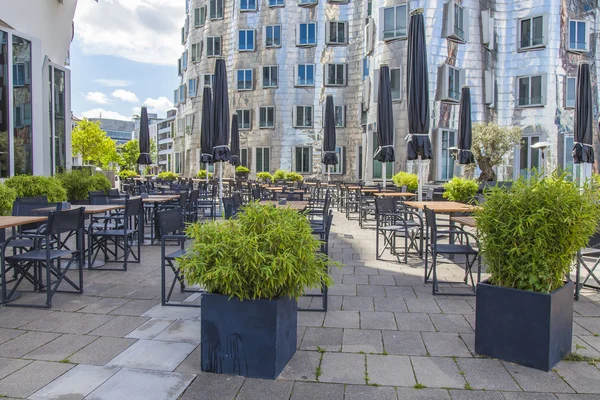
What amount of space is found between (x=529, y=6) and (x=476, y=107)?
17.8 ft

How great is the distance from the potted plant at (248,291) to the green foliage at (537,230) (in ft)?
4.63

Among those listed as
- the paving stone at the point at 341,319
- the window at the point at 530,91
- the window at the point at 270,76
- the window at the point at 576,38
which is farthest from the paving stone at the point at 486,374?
the window at the point at 270,76

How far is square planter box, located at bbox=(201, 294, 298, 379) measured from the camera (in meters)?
3.16

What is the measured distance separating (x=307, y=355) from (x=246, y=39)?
27936 millimetres

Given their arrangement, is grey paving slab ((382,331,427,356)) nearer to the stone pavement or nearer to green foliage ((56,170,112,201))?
the stone pavement

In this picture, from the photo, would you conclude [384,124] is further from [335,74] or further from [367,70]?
[335,74]

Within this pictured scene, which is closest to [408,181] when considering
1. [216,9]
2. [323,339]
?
[323,339]

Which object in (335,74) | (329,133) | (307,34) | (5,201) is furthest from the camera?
(307,34)

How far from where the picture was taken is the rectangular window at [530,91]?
2208 centimetres

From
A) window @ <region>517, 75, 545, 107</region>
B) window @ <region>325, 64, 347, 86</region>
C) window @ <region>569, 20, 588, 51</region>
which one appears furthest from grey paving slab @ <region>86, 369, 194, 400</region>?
window @ <region>325, 64, 347, 86</region>

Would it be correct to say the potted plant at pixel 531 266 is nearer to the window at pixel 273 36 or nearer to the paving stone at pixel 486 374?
the paving stone at pixel 486 374

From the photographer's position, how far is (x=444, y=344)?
382cm

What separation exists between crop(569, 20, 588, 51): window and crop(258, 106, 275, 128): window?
51.3ft

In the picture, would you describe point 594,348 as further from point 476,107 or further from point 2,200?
point 476,107
